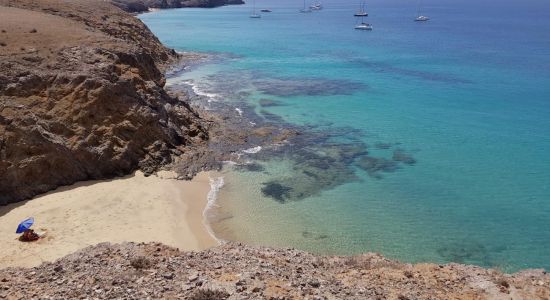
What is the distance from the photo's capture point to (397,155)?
120 ft

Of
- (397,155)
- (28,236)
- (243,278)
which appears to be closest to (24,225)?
(28,236)

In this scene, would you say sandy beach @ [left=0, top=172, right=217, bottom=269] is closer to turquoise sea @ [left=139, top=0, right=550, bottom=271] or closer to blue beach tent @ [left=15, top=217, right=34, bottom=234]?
blue beach tent @ [left=15, top=217, right=34, bottom=234]

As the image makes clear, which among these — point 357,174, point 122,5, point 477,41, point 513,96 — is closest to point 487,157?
point 357,174

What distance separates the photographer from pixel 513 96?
2122 inches

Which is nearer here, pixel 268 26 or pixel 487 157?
pixel 487 157

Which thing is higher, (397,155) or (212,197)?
(397,155)

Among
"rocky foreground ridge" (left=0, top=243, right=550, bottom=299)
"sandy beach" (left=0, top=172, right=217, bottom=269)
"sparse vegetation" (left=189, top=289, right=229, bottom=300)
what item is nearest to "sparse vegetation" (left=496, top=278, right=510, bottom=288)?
"rocky foreground ridge" (left=0, top=243, right=550, bottom=299)

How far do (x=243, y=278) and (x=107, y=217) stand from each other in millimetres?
13215

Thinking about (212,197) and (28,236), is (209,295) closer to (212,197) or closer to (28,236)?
(28,236)

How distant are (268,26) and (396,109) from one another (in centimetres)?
8799

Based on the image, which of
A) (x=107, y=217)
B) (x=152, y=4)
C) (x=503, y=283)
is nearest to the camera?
(x=503, y=283)

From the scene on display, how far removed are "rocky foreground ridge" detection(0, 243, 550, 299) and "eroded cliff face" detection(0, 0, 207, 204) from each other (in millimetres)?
12759

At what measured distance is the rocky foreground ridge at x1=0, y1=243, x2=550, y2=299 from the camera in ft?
45.0

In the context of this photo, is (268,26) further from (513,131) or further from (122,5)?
(513,131)
